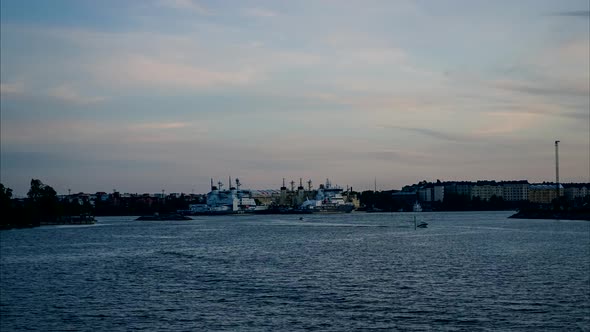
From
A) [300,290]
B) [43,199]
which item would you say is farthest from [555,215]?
[300,290]

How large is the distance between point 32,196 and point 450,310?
384 feet

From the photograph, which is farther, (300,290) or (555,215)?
(555,215)

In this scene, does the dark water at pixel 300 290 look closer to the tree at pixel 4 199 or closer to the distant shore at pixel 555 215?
the tree at pixel 4 199

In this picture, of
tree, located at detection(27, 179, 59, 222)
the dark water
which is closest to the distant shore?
the dark water

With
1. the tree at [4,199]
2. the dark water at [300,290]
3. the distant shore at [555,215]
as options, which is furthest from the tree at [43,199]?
the distant shore at [555,215]

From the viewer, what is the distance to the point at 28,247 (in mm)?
62656

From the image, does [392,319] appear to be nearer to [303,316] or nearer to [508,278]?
[303,316]

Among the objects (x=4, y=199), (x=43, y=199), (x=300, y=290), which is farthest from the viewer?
(x=43, y=199)

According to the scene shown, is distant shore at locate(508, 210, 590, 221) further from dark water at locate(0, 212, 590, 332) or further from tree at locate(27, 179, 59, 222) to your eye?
tree at locate(27, 179, 59, 222)

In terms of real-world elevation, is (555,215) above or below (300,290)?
above

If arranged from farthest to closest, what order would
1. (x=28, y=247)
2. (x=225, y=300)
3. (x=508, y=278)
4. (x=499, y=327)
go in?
(x=28, y=247)
(x=508, y=278)
(x=225, y=300)
(x=499, y=327)

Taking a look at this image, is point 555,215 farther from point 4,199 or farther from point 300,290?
point 300,290

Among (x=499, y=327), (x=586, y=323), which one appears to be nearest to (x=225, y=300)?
(x=499, y=327)

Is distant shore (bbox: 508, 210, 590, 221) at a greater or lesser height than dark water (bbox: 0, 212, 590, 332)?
greater
